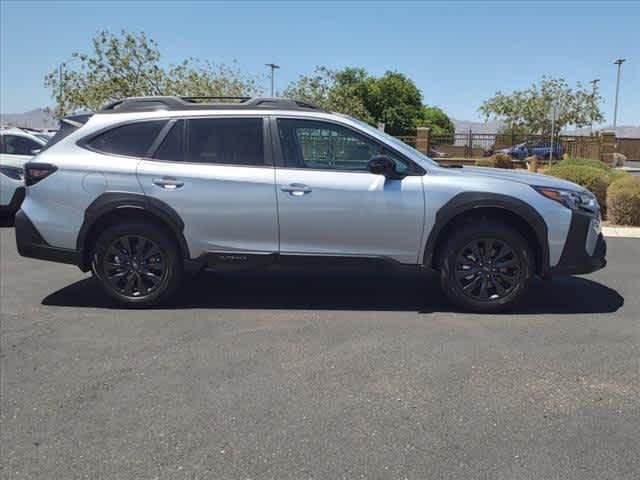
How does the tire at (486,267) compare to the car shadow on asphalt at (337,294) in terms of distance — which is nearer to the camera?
the tire at (486,267)

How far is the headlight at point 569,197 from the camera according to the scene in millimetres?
5297

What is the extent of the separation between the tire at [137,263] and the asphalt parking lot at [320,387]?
0.26m

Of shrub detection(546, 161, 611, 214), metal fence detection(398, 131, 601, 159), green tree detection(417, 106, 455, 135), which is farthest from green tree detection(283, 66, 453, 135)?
shrub detection(546, 161, 611, 214)

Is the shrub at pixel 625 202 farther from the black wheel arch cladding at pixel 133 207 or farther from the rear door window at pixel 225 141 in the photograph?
the black wheel arch cladding at pixel 133 207

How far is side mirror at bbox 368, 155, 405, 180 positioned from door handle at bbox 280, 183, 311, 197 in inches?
23.2

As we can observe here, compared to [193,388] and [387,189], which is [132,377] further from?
[387,189]

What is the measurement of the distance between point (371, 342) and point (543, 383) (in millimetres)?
1305

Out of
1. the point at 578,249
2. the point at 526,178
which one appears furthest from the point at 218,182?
the point at 578,249

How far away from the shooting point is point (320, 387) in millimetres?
3859

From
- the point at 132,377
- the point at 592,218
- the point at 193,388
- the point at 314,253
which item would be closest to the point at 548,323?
the point at 592,218

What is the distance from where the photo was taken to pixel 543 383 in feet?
12.8

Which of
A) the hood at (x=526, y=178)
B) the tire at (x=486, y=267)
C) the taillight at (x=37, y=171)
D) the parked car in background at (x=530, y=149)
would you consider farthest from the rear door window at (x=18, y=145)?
the parked car in background at (x=530, y=149)

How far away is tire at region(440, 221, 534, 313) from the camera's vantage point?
5.29 m

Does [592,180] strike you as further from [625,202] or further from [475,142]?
[475,142]
